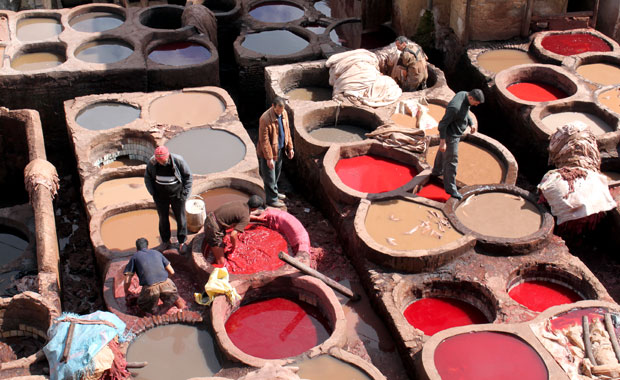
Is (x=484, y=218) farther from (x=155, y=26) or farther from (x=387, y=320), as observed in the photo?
(x=155, y=26)

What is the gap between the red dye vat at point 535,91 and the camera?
1148 centimetres

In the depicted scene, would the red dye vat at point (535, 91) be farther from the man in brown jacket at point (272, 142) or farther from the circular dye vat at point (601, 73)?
the man in brown jacket at point (272, 142)

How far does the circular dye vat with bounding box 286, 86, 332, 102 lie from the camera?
38.7 ft

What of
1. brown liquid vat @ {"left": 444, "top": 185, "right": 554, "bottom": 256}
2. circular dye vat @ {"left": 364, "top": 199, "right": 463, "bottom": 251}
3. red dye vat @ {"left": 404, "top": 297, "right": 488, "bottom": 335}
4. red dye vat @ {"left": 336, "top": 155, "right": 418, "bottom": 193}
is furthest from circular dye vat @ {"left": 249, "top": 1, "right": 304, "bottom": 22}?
red dye vat @ {"left": 404, "top": 297, "right": 488, "bottom": 335}

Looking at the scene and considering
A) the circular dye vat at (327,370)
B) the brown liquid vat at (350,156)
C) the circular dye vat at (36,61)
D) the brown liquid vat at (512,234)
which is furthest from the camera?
the circular dye vat at (36,61)

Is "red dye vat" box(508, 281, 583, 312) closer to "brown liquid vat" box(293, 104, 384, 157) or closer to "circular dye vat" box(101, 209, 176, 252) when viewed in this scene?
"brown liquid vat" box(293, 104, 384, 157)

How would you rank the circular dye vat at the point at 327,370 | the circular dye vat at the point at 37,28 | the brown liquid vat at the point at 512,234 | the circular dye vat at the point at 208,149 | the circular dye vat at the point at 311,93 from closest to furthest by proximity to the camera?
1. the circular dye vat at the point at 327,370
2. the brown liquid vat at the point at 512,234
3. the circular dye vat at the point at 208,149
4. the circular dye vat at the point at 311,93
5. the circular dye vat at the point at 37,28

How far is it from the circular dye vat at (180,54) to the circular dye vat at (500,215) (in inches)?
244

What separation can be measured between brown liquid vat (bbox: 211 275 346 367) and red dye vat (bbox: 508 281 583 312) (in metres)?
2.19

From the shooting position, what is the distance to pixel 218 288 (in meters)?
7.57

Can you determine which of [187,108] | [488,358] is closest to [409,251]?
[488,358]

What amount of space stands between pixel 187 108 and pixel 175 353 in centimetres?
508

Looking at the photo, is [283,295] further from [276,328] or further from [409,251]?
[409,251]

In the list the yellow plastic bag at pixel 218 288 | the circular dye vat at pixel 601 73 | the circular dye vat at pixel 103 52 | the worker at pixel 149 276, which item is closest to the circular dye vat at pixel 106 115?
the circular dye vat at pixel 103 52
